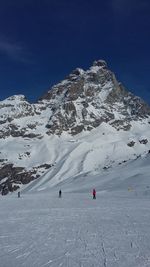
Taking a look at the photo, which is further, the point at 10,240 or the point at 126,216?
the point at 126,216

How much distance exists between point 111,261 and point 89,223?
36.4 ft

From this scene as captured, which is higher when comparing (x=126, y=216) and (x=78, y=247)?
(x=126, y=216)

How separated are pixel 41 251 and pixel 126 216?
12.8m

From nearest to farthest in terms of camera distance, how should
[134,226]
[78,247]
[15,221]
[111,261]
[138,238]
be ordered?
[111,261] < [78,247] < [138,238] < [134,226] < [15,221]

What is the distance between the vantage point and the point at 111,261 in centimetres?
1347

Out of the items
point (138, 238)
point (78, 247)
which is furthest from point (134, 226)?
point (78, 247)

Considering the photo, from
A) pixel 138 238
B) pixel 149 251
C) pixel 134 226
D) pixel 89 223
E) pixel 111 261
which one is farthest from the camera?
pixel 89 223

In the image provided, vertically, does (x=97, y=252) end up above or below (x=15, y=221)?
below

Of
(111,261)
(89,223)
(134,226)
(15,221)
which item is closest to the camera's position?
(111,261)

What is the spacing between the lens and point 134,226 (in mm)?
22156

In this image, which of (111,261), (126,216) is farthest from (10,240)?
(126,216)

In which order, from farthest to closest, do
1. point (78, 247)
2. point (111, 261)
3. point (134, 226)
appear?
point (134, 226) → point (78, 247) → point (111, 261)

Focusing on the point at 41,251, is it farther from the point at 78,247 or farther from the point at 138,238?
the point at 138,238

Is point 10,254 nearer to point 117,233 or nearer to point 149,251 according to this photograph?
point 149,251
